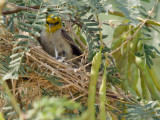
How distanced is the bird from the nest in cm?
51

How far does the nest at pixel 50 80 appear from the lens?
149 cm

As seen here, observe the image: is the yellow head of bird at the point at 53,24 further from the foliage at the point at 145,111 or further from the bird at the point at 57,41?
the foliage at the point at 145,111

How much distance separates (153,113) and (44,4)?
815mm

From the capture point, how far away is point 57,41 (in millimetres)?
2195

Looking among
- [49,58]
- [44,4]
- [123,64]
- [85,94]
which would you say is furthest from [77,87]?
[44,4]

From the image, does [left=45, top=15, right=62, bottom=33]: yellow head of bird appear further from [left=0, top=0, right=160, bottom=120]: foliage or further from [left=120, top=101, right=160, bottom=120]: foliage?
[left=120, top=101, right=160, bottom=120]: foliage

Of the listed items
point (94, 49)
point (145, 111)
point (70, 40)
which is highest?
point (94, 49)

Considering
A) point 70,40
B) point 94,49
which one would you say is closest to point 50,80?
point 94,49

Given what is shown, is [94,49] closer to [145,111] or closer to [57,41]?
[145,111]

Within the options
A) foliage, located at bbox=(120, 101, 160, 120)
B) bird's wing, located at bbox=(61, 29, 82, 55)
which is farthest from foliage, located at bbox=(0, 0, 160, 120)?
bird's wing, located at bbox=(61, 29, 82, 55)

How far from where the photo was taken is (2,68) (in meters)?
1.39

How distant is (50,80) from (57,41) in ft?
2.50

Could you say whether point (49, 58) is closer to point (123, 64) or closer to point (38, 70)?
point (38, 70)

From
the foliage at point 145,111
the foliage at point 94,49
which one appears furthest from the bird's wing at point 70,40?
the foliage at point 145,111
